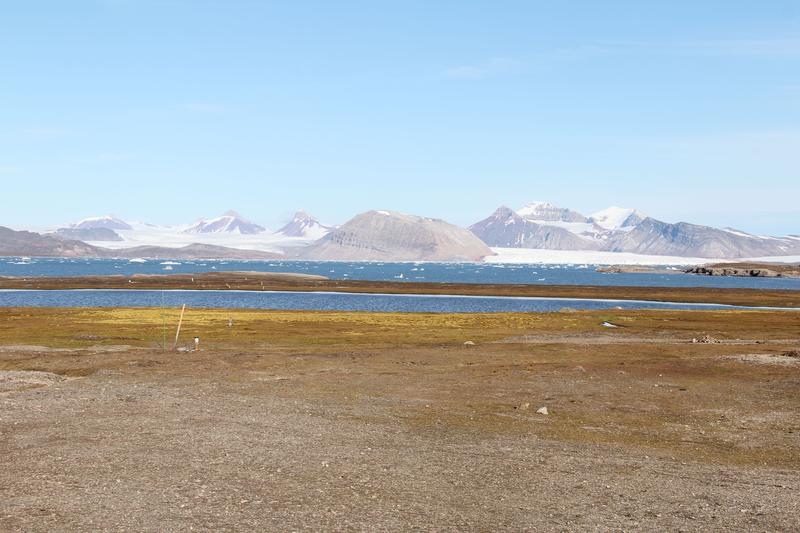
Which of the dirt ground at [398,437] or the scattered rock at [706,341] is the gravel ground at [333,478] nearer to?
the dirt ground at [398,437]

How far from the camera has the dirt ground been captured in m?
17.5

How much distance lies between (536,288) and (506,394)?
15281cm

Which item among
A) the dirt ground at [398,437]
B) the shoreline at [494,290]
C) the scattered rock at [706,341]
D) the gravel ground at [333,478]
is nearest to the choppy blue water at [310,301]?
the shoreline at [494,290]

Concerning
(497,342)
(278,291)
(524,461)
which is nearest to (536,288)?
(278,291)

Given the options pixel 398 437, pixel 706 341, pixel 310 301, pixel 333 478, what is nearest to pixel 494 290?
pixel 310 301

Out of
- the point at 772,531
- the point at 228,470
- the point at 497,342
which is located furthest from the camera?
the point at 497,342

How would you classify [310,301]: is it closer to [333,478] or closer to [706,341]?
[706,341]

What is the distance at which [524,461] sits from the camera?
2261cm

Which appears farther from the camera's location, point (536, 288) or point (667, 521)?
point (536, 288)

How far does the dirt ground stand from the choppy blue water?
6447 centimetres

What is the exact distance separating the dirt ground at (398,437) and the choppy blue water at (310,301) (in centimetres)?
6447

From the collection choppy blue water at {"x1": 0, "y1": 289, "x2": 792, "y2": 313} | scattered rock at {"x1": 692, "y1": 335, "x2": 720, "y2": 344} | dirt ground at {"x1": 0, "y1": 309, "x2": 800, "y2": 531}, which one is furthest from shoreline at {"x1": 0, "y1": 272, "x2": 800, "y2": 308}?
dirt ground at {"x1": 0, "y1": 309, "x2": 800, "y2": 531}

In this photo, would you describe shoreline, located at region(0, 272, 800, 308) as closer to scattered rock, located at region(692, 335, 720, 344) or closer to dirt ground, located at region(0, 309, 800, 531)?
scattered rock, located at region(692, 335, 720, 344)

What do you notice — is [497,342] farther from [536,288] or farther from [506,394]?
[536,288]
